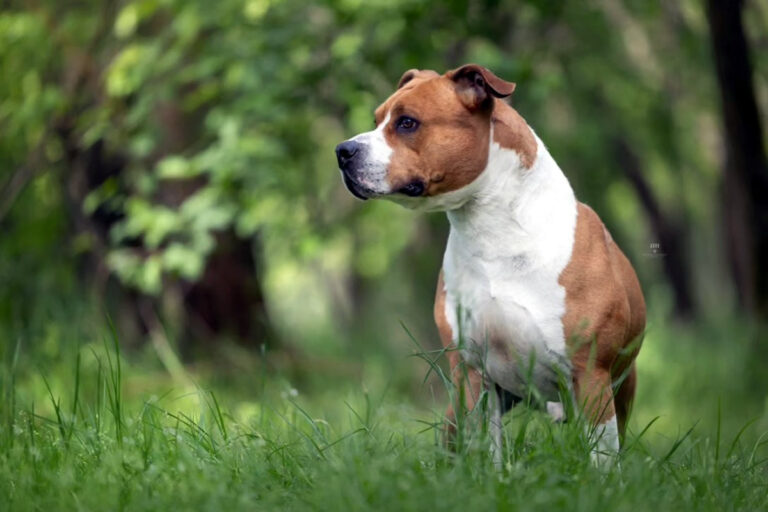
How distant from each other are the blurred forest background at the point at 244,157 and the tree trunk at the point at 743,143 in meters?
0.01

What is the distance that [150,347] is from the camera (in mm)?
8500

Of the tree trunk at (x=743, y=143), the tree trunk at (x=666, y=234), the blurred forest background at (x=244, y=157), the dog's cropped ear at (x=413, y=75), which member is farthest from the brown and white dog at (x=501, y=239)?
the tree trunk at (x=666, y=234)

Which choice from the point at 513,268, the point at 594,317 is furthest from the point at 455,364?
the point at 594,317

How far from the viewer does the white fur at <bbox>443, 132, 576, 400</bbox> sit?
4.12 meters

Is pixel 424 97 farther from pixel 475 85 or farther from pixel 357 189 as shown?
pixel 357 189

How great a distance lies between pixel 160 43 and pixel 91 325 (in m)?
2.05

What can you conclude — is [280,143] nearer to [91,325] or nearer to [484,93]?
[91,325]

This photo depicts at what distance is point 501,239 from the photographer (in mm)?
4211

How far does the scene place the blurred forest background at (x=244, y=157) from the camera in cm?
713

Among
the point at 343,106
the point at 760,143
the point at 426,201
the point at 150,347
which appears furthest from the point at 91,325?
the point at 760,143

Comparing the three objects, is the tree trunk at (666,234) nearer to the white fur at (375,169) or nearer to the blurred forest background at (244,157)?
the blurred forest background at (244,157)

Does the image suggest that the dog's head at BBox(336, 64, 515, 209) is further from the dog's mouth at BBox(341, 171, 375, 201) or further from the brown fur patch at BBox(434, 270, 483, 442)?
the brown fur patch at BBox(434, 270, 483, 442)

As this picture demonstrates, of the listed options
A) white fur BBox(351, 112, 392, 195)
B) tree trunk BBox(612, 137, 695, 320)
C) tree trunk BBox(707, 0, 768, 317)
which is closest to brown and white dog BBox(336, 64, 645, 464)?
white fur BBox(351, 112, 392, 195)

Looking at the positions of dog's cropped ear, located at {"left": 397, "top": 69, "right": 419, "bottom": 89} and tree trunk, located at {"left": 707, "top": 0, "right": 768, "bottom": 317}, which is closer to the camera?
dog's cropped ear, located at {"left": 397, "top": 69, "right": 419, "bottom": 89}
